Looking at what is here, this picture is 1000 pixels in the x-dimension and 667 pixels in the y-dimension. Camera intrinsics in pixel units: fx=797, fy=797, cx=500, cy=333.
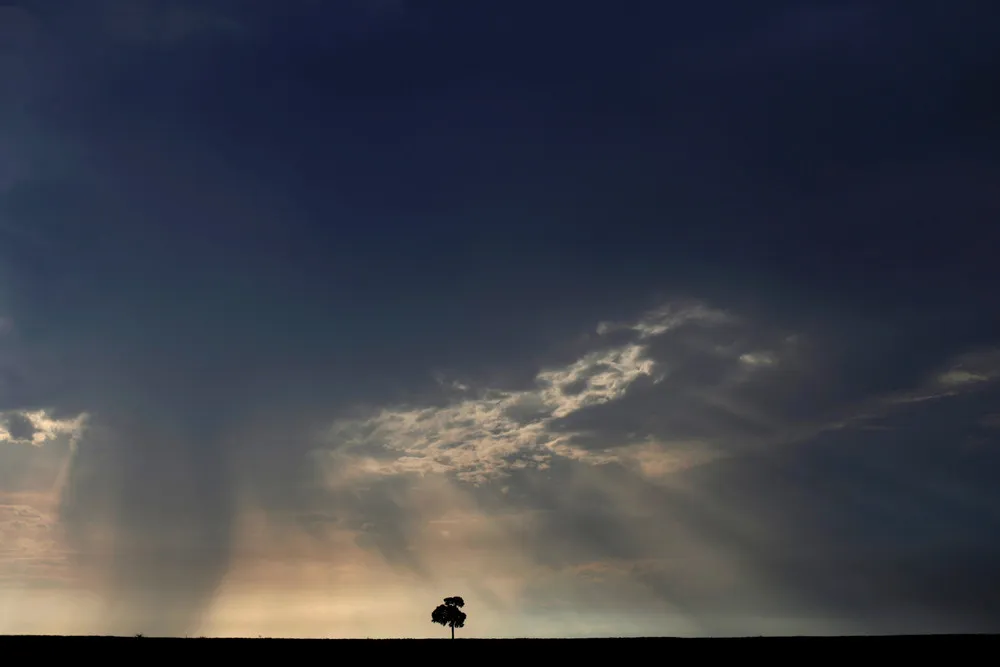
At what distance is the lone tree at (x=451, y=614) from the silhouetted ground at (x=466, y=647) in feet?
93.4

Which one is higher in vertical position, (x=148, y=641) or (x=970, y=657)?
(x=148, y=641)

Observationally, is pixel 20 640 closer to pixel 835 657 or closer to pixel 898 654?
pixel 835 657

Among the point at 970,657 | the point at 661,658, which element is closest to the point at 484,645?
the point at 661,658

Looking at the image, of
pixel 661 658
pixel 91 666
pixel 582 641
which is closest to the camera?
pixel 91 666

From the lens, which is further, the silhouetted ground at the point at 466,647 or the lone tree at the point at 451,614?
the lone tree at the point at 451,614

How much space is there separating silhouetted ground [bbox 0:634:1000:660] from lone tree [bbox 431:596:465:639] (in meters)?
28.5

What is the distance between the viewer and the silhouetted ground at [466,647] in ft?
306

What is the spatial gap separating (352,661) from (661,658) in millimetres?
35556

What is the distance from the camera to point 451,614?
495 ft

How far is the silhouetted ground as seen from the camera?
93.2 metres

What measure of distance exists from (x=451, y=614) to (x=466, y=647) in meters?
44.4

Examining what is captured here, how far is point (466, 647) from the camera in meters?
108

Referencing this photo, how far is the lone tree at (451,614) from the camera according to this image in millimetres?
150375

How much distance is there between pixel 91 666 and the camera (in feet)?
249
